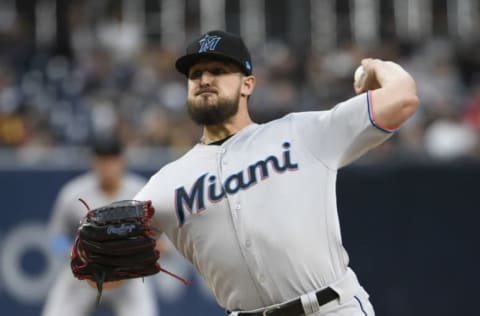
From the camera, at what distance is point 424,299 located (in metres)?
9.59

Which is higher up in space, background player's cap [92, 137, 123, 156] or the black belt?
background player's cap [92, 137, 123, 156]

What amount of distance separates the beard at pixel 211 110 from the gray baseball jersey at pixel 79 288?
123 inches

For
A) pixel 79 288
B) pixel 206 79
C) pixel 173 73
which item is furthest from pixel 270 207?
pixel 173 73

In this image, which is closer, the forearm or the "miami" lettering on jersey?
the forearm

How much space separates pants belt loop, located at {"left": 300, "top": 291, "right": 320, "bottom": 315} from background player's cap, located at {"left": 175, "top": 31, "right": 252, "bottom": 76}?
1.13 m

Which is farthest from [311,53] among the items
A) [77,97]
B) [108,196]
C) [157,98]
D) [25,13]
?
[108,196]

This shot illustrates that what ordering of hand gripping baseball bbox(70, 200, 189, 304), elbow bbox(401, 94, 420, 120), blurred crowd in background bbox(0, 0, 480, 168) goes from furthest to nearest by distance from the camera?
1. blurred crowd in background bbox(0, 0, 480, 168)
2. hand gripping baseball bbox(70, 200, 189, 304)
3. elbow bbox(401, 94, 420, 120)

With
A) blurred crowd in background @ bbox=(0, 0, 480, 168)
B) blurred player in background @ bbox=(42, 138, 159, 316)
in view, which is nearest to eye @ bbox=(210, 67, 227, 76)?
blurred player in background @ bbox=(42, 138, 159, 316)

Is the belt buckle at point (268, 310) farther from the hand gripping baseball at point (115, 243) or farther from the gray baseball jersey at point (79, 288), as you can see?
the gray baseball jersey at point (79, 288)

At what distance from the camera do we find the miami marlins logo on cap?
4777 mm

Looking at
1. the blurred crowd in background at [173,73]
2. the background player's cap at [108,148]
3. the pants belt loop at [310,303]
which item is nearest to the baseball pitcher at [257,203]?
the pants belt loop at [310,303]

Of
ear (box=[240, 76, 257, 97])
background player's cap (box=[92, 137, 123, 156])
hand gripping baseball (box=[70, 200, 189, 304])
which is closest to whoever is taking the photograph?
hand gripping baseball (box=[70, 200, 189, 304])

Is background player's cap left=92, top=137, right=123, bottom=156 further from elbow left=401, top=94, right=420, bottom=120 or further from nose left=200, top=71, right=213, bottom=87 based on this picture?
elbow left=401, top=94, right=420, bottom=120

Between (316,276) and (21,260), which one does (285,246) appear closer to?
(316,276)
